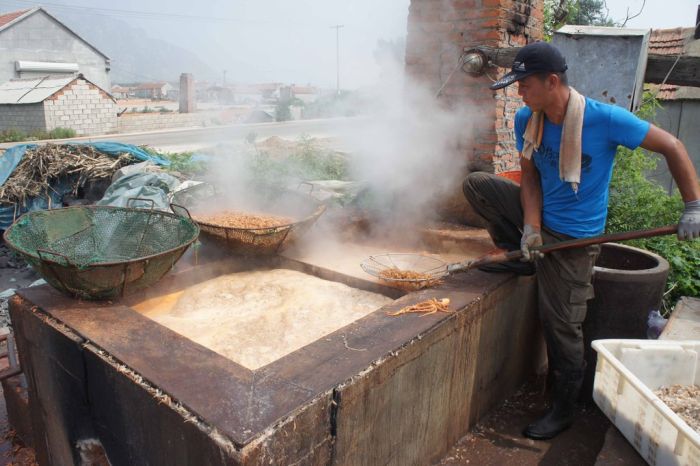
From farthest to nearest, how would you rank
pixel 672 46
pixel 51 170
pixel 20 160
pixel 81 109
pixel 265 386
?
pixel 81 109 → pixel 672 46 → pixel 20 160 → pixel 51 170 → pixel 265 386

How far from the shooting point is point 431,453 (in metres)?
3.11

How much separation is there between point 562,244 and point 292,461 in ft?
7.06

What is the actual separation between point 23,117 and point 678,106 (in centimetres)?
2964

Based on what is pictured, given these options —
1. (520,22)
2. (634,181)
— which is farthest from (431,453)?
(520,22)

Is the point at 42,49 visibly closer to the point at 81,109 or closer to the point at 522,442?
the point at 81,109

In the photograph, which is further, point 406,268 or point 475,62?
point 475,62

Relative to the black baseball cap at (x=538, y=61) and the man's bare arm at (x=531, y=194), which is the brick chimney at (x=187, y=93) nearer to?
the man's bare arm at (x=531, y=194)

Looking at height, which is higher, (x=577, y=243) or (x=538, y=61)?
(x=538, y=61)

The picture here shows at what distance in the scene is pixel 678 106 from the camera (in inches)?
473

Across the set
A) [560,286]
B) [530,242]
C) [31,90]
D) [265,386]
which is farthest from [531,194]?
[31,90]

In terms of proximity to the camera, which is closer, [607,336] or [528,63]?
[528,63]

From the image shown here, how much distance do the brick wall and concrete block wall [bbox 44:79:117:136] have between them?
1068 inches

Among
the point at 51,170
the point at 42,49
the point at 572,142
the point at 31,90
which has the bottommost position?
the point at 51,170

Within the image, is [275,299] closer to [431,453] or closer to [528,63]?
[431,453]
